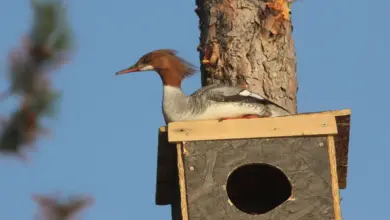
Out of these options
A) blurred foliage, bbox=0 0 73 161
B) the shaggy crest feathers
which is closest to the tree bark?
the shaggy crest feathers

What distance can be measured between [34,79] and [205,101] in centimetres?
213

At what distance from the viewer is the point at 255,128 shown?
4137mm

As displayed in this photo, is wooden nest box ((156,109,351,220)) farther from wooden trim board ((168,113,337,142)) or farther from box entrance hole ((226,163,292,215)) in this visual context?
box entrance hole ((226,163,292,215))

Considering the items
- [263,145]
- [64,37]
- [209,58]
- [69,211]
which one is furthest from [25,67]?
[209,58]

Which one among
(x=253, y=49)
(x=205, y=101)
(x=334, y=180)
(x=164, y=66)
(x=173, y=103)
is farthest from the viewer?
(x=253, y=49)

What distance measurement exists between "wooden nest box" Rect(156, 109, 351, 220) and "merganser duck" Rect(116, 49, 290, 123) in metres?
0.21

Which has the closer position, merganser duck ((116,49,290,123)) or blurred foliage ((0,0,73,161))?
blurred foliage ((0,0,73,161))

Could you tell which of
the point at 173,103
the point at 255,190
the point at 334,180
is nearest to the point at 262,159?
the point at 334,180

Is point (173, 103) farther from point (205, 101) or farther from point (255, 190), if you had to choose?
point (255, 190)

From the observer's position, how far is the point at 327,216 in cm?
400

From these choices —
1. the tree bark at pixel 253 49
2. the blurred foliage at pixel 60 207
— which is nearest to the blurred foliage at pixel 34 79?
the blurred foliage at pixel 60 207

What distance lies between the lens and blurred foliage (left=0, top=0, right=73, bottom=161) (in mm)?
2393

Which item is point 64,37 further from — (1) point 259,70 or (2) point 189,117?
(1) point 259,70

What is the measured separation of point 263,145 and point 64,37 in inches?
73.2
